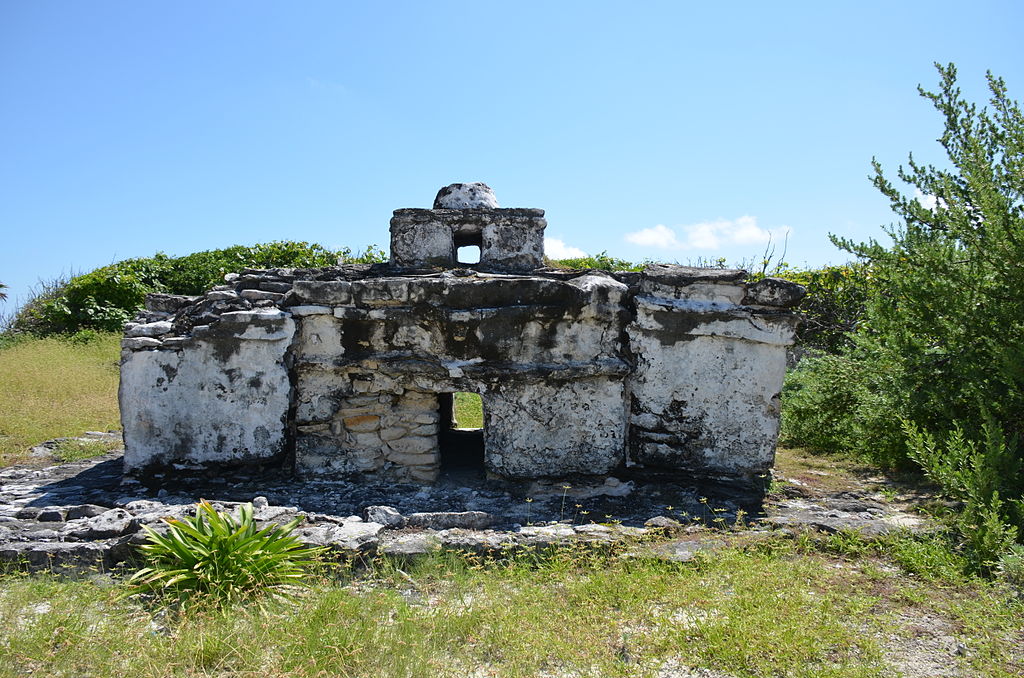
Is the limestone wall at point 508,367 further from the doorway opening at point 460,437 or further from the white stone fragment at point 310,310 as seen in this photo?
the doorway opening at point 460,437

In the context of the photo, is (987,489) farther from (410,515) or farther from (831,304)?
(831,304)

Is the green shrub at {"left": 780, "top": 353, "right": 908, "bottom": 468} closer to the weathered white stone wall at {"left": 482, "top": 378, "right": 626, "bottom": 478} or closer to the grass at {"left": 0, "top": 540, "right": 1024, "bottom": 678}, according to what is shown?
the weathered white stone wall at {"left": 482, "top": 378, "right": 626, "bottom": 478}

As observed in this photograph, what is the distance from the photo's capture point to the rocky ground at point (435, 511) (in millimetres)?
4438

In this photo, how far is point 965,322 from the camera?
530cm

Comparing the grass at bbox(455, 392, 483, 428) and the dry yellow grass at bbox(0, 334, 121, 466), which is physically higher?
the dry yellow grass at bbox(0, 334, 121, 466)

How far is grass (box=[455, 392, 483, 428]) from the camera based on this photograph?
30.6 feet

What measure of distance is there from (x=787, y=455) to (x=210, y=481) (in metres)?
6.24

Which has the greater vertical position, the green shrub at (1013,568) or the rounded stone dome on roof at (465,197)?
the rounded stone dome on roof at (465,197)

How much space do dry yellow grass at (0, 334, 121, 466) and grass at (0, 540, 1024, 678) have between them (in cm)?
503

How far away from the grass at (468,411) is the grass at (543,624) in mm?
4666

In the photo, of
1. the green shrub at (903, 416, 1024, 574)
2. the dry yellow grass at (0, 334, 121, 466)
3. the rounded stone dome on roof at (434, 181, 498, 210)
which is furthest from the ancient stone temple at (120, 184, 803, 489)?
the dry yellow grass at (0, 334, 121, 466)

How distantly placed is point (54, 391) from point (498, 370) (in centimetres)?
796

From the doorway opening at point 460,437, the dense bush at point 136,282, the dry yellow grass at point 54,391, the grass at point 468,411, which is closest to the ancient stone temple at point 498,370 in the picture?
the doorway opening at point 460,437

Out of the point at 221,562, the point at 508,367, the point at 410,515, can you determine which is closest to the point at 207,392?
the point at 410,515
